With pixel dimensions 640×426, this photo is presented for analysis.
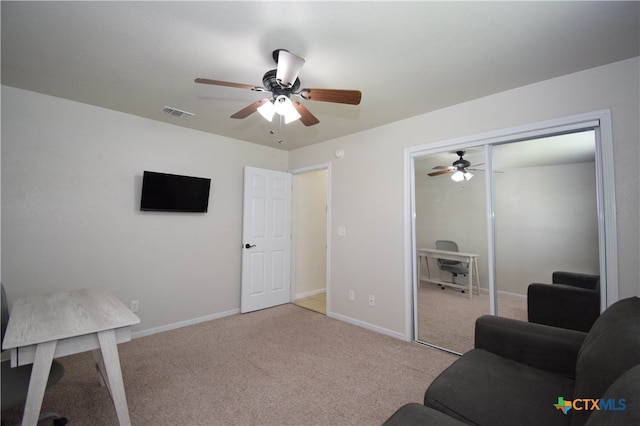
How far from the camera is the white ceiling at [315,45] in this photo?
5.38 ft

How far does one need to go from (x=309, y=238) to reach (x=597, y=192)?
12.4ft

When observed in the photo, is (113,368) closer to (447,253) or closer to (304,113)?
(304,113)

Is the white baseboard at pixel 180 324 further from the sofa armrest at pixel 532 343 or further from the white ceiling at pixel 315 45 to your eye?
the sofa armrest at pixel 532 343

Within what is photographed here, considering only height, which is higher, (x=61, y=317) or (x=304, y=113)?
(x=304, y=113)

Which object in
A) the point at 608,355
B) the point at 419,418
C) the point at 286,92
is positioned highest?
the point at 286,92

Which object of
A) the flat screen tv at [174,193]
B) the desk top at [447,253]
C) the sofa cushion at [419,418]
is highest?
the flat screen tv at [174,193]

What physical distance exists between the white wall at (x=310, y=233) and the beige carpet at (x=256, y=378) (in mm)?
1551

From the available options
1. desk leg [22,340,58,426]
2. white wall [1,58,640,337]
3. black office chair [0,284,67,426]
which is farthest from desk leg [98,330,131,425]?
white wall [1,58,640,337]

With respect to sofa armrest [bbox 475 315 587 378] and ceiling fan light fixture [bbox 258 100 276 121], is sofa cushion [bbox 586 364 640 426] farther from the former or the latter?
ceiling fan light fixture [bbox 258 100 276 121]

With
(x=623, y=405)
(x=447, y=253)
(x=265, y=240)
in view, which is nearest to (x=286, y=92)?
(x=623, y=405)

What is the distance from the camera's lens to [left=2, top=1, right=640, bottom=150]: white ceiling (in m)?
1.64

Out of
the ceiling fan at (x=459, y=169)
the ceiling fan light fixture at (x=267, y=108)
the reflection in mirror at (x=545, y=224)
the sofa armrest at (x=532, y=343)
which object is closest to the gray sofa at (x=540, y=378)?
the sofa armrest at (x=532, y=343)

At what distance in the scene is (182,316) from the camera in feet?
11.6

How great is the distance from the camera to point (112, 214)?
3.08 m
